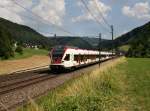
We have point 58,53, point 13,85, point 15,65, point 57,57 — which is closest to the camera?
→ point 13,85

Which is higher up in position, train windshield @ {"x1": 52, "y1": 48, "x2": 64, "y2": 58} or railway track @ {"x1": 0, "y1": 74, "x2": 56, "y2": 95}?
train windshield @ {"x1": 52, "y1": 48, "x2": 64, "y2": 58}

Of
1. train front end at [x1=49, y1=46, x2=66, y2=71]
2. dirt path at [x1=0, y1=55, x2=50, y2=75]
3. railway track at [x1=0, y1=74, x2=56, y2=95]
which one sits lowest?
railway track at [x1=0, y1=74, x2=56, y2=95]

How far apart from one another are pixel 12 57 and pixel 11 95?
69683 millimetres

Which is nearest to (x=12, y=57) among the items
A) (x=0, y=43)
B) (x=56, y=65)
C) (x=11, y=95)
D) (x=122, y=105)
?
(x=0, y=43)

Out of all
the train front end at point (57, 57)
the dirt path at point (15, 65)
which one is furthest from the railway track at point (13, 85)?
the dirt path at point (15, 65)

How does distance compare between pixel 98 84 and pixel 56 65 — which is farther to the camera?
pixel 56 65

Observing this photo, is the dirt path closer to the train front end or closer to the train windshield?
the train front end

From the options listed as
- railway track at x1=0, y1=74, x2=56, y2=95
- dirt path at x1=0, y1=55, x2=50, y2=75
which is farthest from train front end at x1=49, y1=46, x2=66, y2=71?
railway track at x1=0, y1=74, x2=56, y2=95

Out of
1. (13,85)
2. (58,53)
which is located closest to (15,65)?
(58,53)

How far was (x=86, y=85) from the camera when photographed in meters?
18.9

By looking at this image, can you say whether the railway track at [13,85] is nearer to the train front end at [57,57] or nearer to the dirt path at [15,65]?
the train front end at [57,57]

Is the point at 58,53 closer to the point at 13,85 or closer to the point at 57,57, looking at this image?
the point at 57,57

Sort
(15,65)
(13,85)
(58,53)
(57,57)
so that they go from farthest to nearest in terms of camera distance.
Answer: (15,65) → (57,57) → (58,53) → (13,85)

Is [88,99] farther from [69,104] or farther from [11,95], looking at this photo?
[11,95]
